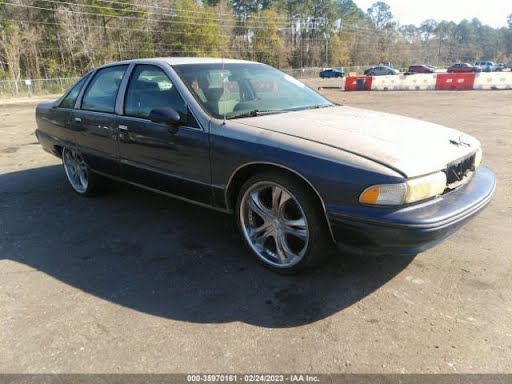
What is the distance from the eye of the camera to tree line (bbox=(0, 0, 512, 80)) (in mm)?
45844

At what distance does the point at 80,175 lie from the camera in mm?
5238

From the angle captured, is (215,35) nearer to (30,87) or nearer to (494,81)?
(30,87)

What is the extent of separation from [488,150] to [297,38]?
86.7 metres

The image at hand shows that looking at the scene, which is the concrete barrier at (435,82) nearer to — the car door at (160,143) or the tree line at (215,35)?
the car door at (160,143)

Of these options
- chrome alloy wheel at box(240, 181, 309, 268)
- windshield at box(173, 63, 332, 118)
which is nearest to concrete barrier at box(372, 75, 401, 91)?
windshield at box(173, 63, 332, 118)

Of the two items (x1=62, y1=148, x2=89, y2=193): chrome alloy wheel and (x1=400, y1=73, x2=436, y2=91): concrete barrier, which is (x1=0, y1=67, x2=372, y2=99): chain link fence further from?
(x1=62, y1=148, x2=89, y2=193): chrome alloy wheel

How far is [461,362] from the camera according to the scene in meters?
→ 2.22

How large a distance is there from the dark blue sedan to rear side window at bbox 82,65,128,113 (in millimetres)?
19

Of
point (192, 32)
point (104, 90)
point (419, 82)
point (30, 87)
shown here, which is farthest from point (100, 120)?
point (192, 32)

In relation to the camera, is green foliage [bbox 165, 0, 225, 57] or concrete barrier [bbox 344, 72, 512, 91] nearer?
concrete barrier [bbox 344, 72, 512, 91]

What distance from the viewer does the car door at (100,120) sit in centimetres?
431

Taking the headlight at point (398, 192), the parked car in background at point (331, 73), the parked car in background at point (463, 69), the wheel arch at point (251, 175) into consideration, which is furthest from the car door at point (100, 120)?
the parked car in background at point (331, 73)

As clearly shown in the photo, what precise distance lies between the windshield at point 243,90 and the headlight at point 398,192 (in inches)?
51.9

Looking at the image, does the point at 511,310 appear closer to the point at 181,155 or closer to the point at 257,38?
the point at 181,155
